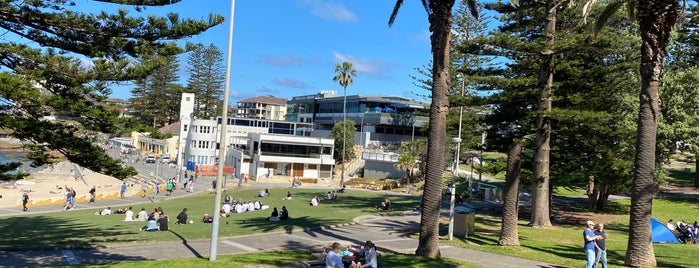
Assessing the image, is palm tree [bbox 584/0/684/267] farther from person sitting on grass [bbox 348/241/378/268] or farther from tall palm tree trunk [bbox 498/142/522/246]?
person sitting on grass [bbox 348/241/378/268]

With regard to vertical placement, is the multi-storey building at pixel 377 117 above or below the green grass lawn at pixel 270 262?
above

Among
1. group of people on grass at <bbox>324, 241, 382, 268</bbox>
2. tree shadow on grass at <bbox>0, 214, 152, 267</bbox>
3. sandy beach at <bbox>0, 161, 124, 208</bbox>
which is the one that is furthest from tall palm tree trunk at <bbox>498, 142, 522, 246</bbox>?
sandy beach at <bbox>0, 161, 124, 208</bbox>

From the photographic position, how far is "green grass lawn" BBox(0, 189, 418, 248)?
53.3 feet

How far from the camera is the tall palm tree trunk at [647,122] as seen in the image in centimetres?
1241

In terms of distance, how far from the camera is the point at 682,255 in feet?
48.8

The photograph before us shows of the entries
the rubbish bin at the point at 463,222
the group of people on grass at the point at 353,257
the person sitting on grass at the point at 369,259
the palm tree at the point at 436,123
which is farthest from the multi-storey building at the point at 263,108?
the person sitting on grass at the point at 369,259

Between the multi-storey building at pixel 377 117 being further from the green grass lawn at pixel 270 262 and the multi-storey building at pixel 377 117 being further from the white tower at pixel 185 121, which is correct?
the green grass lawn at pixel 270 262

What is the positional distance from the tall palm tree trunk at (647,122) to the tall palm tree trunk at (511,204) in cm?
376

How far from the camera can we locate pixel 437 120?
1315 centimetres

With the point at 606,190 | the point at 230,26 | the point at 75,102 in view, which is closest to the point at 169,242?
the point at 75,102

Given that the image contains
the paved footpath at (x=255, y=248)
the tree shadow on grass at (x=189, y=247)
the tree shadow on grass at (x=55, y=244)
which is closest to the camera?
the tree shadow on grass at (x=55, y=244)

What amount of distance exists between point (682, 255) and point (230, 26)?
14.3 metres

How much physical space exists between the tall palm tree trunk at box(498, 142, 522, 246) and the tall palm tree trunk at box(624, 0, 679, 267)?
148 inches

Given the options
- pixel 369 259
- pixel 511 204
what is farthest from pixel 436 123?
pixel 511 204
